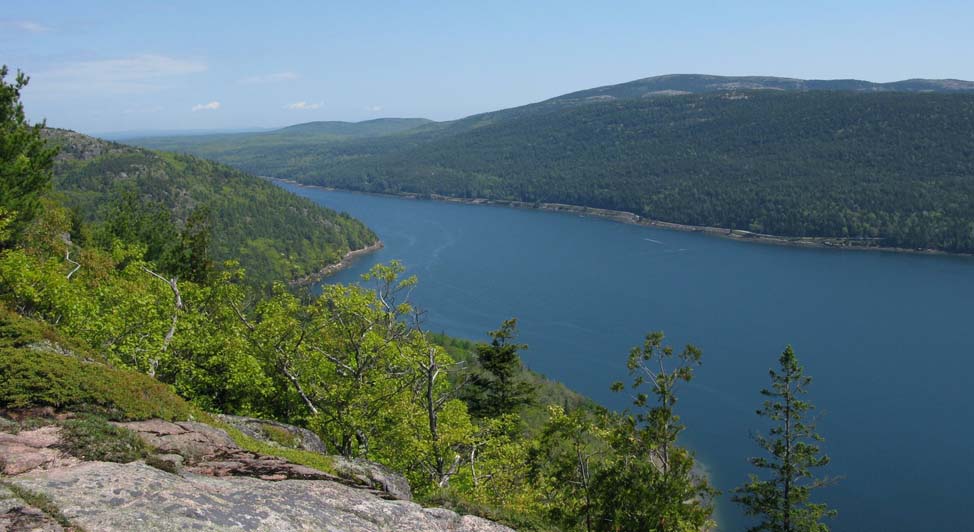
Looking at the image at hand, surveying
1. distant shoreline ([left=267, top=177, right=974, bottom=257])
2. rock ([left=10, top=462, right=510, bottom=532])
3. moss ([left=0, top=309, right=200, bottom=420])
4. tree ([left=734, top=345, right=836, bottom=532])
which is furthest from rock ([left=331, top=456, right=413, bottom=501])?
distant shoreline ([left=267, top=177, right=974, bottom=257])

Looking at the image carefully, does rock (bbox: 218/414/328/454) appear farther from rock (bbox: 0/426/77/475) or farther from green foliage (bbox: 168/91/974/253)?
green foliage (bbox: 168/91/974/253)

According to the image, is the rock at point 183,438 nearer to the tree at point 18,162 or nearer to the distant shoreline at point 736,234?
the tree at point 18,162

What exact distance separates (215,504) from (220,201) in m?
131

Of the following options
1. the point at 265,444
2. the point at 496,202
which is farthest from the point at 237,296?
the point at 496,202

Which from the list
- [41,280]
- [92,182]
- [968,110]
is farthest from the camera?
[968,110]

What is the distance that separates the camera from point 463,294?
299 ft

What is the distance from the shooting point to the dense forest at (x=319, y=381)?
10.2 m

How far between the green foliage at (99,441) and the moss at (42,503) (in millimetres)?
1469

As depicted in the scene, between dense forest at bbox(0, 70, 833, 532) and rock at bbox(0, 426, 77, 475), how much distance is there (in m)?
0.53

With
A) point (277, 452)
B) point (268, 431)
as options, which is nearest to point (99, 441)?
point (277, 452)

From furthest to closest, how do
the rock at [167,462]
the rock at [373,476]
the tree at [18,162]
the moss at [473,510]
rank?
the tree at [18,162]
the rock at [373,476]
the moss at [473,510]
the rock at [167,462]

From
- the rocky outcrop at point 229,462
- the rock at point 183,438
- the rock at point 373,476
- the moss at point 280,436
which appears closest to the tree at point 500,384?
the moss at point 280,436

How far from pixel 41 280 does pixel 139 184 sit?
117 metres

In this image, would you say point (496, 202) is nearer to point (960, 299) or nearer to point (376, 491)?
point (960, 299)
